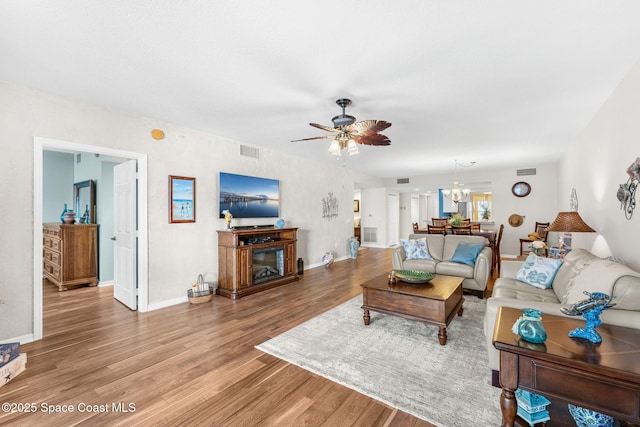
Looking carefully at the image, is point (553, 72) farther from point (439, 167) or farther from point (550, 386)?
point (439, 167)

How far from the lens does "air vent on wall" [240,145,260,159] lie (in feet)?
16.2

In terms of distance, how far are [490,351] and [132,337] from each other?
334 centimetres

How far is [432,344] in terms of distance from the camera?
273 cm

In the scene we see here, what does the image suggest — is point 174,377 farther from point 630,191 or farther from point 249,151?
point 630,191

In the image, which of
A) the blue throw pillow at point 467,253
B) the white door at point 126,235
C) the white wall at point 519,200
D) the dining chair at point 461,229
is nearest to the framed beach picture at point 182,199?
the white door at point 126,235

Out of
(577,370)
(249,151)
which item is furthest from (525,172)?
(577,370)

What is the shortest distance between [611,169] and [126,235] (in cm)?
594

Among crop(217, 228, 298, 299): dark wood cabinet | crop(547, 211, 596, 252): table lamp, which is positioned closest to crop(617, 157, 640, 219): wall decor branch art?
crop(547, 211, 596, 252): table lamp

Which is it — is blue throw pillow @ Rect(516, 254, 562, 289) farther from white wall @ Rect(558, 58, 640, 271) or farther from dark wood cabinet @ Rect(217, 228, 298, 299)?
dark wood cabinet @ Rect(217, 228, 298, 299)

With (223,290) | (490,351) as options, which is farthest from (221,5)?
(223,290)

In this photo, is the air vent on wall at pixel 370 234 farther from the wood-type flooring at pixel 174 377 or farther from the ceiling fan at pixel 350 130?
the ceiling fan at pixel 350 130

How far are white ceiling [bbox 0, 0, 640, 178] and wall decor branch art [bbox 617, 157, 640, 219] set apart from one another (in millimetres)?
893

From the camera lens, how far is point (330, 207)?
281 inches

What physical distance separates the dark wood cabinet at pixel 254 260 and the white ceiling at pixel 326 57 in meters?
1.80
